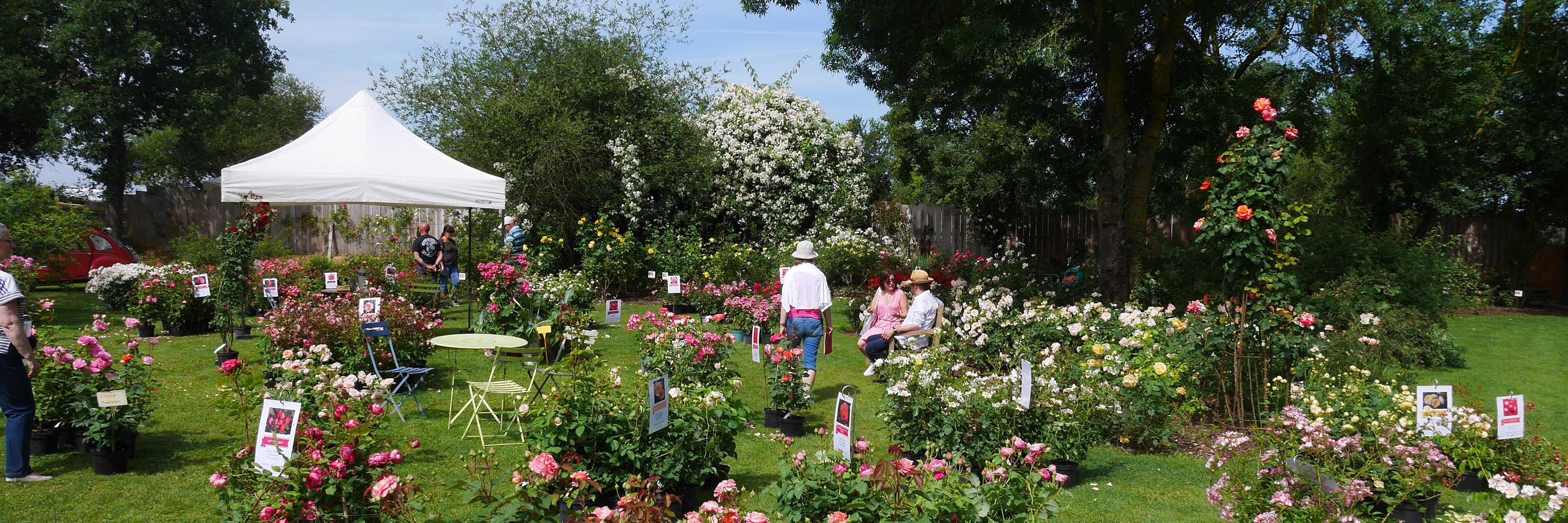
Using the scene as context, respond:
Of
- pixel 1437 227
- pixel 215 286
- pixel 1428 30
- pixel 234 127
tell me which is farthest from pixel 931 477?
pixel 234 127

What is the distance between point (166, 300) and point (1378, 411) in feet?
37.6

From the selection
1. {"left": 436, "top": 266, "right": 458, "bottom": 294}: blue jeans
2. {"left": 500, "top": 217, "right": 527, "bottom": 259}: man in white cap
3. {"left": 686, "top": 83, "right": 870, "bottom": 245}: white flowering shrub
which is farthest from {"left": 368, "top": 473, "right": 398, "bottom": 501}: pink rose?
{"left": 686, "top": 83, "right": 870, "bottom": 245}: white flowering shrub

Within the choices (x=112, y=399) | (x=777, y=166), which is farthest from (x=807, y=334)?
(x=777, y=166)

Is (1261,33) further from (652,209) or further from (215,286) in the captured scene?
(215,286)

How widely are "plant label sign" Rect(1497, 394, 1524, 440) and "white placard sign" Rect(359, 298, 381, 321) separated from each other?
7089 millimetres

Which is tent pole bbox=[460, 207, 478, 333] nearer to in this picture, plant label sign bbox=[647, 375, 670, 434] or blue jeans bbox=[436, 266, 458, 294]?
blue jeans bbox=[436, 266, 458, 294]

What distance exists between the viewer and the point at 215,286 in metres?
9.75

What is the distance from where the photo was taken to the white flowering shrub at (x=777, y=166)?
Answer: 54.4ft

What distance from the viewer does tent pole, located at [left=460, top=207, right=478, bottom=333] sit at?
8703 millimetres

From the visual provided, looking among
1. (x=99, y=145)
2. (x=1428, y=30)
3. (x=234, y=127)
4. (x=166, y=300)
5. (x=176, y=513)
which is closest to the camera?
(x=176, y=513)

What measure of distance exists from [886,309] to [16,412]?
6.04m

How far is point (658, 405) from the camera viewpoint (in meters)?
4.05

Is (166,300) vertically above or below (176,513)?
above

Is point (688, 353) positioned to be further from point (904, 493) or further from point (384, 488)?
point (384, 488)
